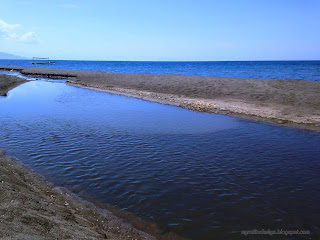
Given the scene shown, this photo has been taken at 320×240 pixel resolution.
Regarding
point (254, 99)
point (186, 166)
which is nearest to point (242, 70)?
point (254, 99)

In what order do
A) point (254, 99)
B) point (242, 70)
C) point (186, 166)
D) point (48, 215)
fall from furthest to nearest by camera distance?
point (242, 70), point (254, 99), point (186, 166), point (48, 215)

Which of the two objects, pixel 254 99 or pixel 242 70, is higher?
pixel 242 70

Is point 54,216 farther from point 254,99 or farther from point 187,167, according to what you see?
point 254,99

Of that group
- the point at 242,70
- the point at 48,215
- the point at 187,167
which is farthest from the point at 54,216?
the point at 242,70

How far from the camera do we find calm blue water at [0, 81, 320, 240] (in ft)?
23.2

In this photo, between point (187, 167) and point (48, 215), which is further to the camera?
point (187, 167)

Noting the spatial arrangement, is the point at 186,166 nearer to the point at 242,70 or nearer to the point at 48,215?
the point at 48,215

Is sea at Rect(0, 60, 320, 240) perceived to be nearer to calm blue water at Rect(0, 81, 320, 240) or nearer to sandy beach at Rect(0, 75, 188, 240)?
calm blue water at Rect(0, 81, 320, 240)

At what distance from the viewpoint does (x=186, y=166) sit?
1032cm

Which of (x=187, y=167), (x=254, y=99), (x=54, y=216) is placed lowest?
(x=187, y=167)

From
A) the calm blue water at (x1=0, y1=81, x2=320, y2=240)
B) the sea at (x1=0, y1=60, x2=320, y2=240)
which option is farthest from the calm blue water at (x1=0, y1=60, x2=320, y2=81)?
the calm blue water at (x1=0, y1=81, x2=320, y2=240)

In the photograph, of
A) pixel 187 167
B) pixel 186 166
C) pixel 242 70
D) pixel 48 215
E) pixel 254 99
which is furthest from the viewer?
pixel 242 70

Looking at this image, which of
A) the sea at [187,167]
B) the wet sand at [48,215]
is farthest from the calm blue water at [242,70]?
the wet sand at [48,215]

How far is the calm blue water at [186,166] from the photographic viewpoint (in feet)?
23.2
